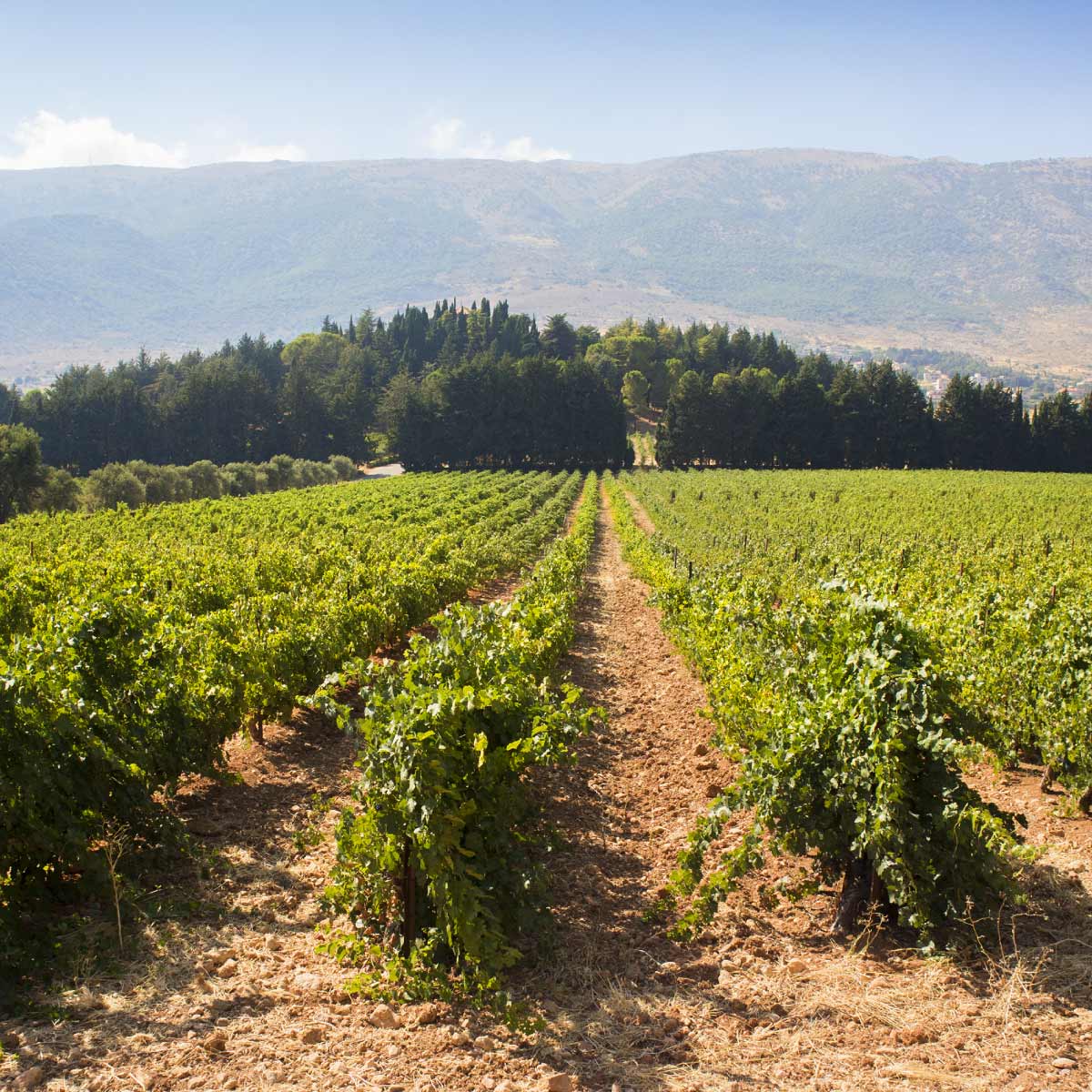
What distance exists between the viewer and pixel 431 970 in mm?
5305

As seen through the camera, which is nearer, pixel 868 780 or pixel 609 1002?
pixel 609 1002

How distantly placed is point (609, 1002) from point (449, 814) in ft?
5.55

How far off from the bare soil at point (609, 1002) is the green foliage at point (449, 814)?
45cm

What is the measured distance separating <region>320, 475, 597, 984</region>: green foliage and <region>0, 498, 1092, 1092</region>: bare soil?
1.49ft

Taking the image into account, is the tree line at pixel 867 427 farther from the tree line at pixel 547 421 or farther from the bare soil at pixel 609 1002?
the bare soil at pixel 609 1002

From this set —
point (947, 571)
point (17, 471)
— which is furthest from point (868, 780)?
point (17, 471)

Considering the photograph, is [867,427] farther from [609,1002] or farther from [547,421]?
[609,1002]

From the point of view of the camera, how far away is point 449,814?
515 centimetres

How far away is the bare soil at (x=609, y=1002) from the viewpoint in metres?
4.52

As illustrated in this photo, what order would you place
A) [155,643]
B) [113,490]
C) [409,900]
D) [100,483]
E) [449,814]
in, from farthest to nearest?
[113,490], [100,483], [155,643], [409,900], [449,814]

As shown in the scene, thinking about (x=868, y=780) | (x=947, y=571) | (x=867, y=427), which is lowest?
(x=868, y=780)

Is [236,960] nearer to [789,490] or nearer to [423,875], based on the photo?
[423,875]

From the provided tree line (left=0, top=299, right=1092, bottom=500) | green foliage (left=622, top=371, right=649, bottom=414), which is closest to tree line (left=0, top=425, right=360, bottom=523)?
tree line (left=0, top=299, right=1092, bottom=500)

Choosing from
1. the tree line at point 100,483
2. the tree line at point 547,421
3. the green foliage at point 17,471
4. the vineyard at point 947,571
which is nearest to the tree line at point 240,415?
the tree line at point 547,421
